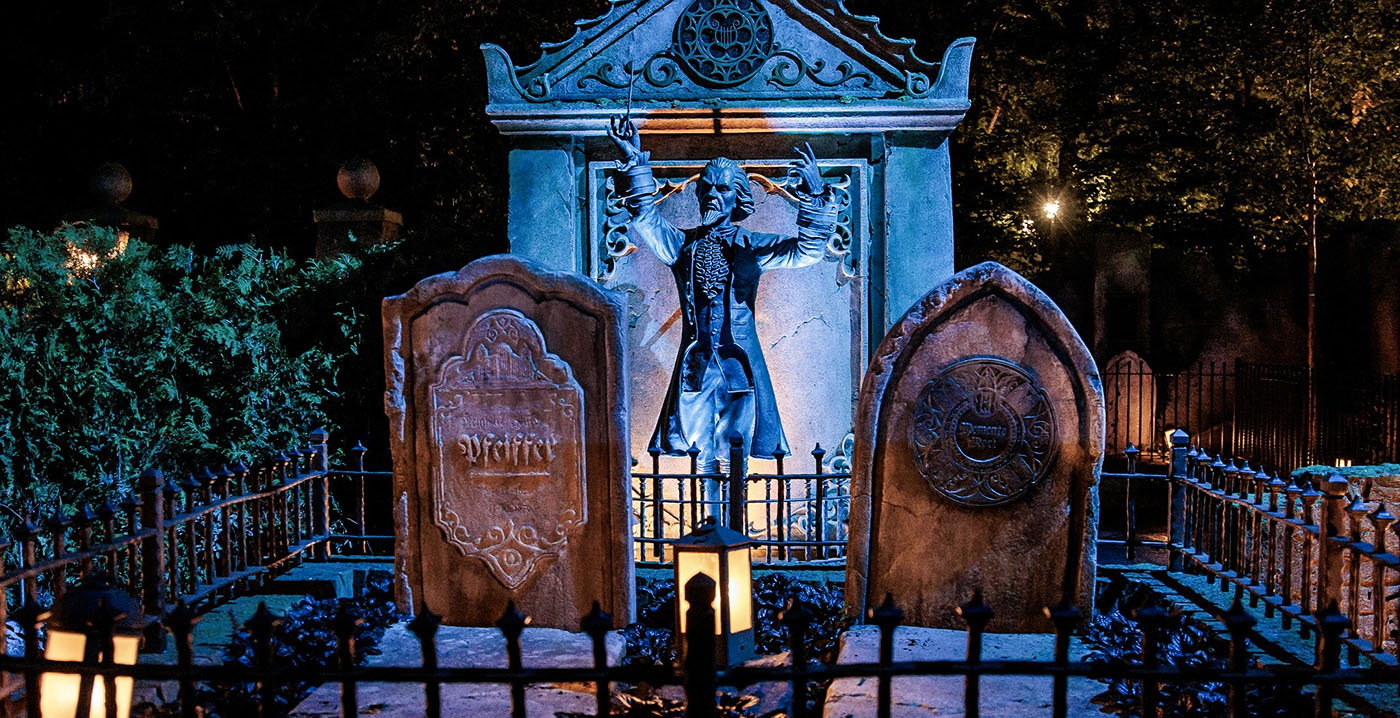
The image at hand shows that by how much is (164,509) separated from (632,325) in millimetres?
3774

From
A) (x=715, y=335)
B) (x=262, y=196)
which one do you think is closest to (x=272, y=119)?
(x=262, y=196)

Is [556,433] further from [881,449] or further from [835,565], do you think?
[835,565]

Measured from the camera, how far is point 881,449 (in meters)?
5.19

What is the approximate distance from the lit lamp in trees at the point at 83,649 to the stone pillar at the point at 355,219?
23.9ft

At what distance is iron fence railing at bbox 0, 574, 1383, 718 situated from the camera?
8.74 ft

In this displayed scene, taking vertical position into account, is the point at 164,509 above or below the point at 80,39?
below

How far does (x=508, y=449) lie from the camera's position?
5.36 meters

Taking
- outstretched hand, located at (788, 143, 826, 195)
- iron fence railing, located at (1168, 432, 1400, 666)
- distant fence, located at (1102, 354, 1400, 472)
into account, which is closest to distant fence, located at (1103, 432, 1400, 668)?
iron fence railing, located at (1168, 432, 1400, 666)

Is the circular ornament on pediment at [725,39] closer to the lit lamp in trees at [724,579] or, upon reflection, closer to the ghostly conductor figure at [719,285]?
the ghostly conductor figure at [719,285]

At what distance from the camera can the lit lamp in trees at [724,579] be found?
4824 mm

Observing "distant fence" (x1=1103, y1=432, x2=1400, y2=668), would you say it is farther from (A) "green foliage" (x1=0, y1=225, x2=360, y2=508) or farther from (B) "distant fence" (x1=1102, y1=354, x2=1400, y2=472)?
(A) "green foliage" (x1=0, y1=225, x2=360, y2=508)

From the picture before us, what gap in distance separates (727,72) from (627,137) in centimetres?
99

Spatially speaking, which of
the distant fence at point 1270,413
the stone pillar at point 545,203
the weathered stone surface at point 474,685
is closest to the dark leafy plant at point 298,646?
the weathered stone surface at point 474,685

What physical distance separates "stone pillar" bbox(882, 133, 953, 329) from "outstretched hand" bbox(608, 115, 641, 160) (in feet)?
6.11
